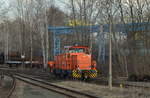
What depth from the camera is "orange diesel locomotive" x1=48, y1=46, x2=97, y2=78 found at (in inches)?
921

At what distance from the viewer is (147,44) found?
28438 mm

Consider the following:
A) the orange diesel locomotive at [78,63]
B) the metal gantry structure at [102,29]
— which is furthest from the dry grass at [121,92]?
the metal gantry structure at [102,29]

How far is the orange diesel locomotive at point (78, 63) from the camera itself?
23.4 meters

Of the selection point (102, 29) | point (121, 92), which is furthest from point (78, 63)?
point (102, 29)

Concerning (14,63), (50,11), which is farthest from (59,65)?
(14,63)

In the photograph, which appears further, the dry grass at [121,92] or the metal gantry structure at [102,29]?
the metal gantry structure at [102,29]

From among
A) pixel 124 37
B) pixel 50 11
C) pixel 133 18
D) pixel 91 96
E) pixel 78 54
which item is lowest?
pixel 91 96

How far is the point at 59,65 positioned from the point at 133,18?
1096cm

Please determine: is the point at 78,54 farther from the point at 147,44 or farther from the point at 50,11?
the point at 50,11

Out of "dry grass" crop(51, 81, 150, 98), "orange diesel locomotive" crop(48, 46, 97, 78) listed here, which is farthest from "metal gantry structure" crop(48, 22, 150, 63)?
"dry grass" crop(51, 81, 150, 98)

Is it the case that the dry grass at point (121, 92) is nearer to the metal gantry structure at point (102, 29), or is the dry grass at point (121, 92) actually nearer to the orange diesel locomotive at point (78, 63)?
the orange diesel locomotive at point (78, 63)

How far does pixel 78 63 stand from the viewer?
23.8 m

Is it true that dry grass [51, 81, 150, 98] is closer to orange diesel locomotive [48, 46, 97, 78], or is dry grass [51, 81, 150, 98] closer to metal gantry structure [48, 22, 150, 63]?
orange diesel locomotive [48, 46, 97, 78]

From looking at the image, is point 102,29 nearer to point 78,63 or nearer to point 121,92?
point 78,63
